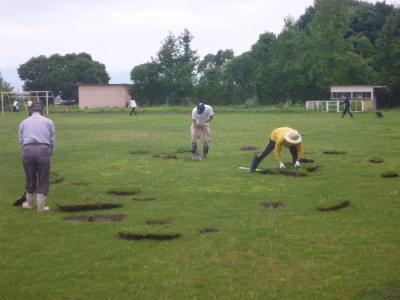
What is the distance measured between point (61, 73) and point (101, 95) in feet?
68.6

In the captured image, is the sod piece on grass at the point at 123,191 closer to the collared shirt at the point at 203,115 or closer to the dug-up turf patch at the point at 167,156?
the collared shirt at the point at 203,115

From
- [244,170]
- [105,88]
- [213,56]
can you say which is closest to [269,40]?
[213,56]

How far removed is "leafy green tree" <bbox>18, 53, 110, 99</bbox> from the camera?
3974 inches

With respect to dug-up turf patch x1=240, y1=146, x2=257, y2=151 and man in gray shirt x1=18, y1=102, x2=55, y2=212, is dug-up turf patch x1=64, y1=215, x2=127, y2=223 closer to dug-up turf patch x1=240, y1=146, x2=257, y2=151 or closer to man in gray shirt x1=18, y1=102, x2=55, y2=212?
man in gray shirt x1=18, y1=102, x2=55, y2=212

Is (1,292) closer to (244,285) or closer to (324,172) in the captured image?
(244,285)

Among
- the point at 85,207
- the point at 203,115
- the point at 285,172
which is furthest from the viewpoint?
the point at 203,115

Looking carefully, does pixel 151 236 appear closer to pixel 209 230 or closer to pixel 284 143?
pixel 209 230

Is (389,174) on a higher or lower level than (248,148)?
lower

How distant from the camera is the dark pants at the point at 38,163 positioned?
36.7 ft

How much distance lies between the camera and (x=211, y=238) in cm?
902

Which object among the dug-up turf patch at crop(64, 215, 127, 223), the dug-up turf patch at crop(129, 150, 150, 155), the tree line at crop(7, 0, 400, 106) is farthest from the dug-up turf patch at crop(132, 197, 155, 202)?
the tree line at crop(7, 0, 400, 106)

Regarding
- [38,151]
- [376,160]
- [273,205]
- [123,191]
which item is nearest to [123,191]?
[123,191]

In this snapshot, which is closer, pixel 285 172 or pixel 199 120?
pixel 285 172

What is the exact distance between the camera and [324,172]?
16.0m
